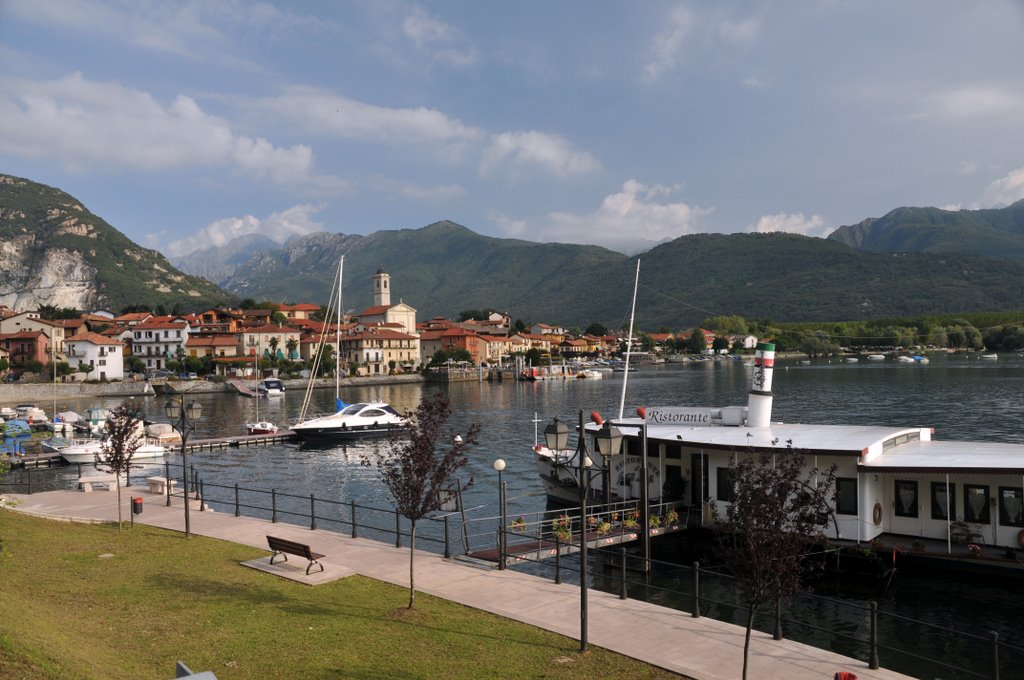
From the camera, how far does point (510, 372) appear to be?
6255 inches

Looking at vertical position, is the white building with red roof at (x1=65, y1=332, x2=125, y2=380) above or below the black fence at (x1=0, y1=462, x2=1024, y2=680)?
above

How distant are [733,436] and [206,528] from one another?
16600 mm

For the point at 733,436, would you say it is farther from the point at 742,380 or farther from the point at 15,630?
the point at 742,380

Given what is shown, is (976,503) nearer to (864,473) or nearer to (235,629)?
(864,473)

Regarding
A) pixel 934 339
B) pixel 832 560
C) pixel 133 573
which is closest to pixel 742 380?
pixel 934 339

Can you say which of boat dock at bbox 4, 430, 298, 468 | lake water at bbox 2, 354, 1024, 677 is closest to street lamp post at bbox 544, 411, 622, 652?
lake water at bbox 2, 354, 1024, 677

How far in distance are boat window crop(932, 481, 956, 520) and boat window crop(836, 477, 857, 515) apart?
212 centimetres

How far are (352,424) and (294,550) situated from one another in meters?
45.3

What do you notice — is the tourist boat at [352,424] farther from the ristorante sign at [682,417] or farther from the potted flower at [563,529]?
the potted flower at [563,529]

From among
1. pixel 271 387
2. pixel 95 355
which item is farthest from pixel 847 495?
pixel 95 355

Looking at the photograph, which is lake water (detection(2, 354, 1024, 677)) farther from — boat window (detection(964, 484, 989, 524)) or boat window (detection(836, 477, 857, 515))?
boat window (detection(836, 477, 857, 515))

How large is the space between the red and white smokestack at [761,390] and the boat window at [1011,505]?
27.3ft

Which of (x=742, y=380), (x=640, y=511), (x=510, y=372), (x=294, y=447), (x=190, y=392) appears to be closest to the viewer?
(x=640, y=511)

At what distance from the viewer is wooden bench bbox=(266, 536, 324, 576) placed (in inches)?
630
